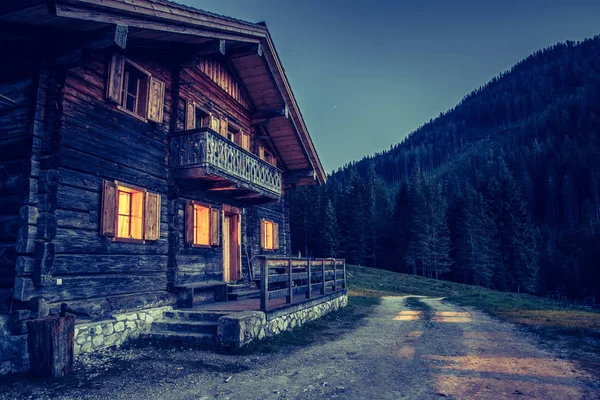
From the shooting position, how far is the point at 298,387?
5758 millimetres

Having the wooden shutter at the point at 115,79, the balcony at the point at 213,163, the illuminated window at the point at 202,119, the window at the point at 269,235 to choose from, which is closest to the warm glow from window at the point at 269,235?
the window at the point at 269,235

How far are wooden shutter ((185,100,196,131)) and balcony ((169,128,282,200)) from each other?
1025mm

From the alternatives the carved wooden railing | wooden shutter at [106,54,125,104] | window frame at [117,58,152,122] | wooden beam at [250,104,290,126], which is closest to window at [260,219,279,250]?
the carved wooden railing

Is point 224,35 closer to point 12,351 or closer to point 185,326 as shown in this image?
point 185,326

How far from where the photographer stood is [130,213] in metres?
9.65

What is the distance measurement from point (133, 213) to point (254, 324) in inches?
174

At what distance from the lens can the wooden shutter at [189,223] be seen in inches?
446

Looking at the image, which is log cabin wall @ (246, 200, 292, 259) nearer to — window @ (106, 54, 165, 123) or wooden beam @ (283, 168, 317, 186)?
wooden beam @ (283, 168, 317, 186)

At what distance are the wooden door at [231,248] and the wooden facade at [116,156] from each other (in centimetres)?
4

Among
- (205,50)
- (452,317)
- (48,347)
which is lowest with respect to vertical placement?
(452,317)

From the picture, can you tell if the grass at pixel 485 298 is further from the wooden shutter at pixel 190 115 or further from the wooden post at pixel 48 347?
the wooden shutter at pixel 190 115

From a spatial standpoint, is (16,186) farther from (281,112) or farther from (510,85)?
(510,85)

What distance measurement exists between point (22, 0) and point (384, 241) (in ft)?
192

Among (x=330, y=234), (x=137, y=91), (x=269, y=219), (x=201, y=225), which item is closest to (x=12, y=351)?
(x=201, y=225)
